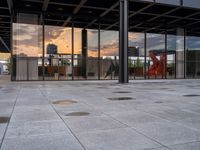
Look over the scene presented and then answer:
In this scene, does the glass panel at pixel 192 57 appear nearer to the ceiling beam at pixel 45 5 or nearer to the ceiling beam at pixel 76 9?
the ceiling beam at pixel 76 9

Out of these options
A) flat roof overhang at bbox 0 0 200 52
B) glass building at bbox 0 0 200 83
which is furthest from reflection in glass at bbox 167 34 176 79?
flat roof overhang at bbox 0 0 200 52

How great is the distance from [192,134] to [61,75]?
22.7 meters

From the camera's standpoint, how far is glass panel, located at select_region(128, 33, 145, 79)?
101 ft

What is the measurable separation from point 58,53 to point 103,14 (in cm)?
608

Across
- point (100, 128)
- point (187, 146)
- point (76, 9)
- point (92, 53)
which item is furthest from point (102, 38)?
point (187, 146)

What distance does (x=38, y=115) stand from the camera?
7270 millimetres

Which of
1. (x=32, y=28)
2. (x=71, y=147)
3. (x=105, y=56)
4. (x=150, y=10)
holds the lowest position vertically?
(x=71, y=147)

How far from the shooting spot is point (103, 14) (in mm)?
26625

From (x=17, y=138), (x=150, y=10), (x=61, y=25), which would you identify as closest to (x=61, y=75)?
(x=61, y=25)

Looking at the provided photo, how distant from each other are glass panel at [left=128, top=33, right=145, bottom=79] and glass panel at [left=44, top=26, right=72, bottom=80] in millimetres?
A: 7261

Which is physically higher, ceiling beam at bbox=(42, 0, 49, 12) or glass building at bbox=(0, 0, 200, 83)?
ceiling beam at bbox=(42, 0, 49, 12)

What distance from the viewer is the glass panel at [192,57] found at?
3362 cm

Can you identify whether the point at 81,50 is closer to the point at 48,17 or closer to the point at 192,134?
the point at 48,17

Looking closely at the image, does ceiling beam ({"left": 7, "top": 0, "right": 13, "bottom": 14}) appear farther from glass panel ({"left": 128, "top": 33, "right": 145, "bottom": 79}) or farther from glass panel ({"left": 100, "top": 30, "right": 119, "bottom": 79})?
glass panel ({"left": 128, "top": 33, "right": 145, "bottom": 79})
